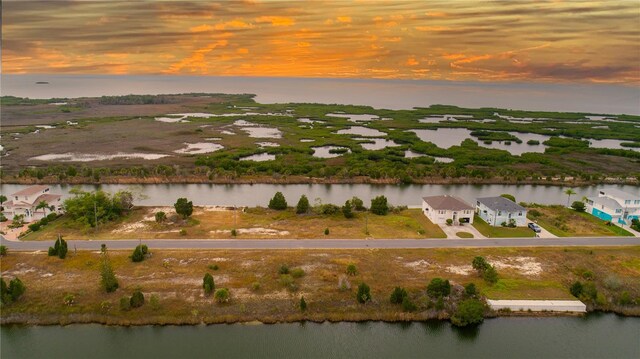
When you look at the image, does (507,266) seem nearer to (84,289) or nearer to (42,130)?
(84,289)

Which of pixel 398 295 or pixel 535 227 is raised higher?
pixel 535 227

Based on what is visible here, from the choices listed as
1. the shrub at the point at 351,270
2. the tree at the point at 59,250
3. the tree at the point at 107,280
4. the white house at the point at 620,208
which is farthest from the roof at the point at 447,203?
the tree at the point at 59,250

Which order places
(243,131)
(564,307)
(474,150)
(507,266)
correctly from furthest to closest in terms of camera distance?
(243,131) → (474,150) → (507,266) → (564,307)

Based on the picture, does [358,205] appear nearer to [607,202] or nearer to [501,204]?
[501,204]

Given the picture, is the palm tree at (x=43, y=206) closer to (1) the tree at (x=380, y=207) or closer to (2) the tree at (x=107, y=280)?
(2) the tree at (x=107, y=280)

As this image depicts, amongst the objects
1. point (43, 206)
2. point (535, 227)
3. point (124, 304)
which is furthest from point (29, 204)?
point (535, 227)

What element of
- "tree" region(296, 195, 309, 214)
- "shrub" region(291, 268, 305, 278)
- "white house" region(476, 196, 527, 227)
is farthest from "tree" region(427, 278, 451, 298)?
"tree" region(296, 195, 309, 214)

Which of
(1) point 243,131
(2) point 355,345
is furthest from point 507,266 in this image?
(1) point 243,131
